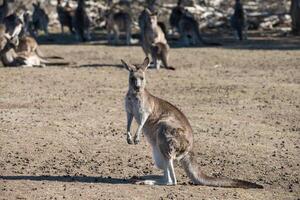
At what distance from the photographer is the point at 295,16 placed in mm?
26141

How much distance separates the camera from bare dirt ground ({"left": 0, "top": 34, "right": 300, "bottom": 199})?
826 cm

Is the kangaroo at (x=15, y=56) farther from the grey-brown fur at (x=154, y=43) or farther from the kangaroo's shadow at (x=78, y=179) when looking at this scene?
the kangaroo's shadow at (x=78, y=179)

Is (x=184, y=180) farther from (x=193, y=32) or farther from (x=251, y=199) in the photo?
(x=193, y=32)

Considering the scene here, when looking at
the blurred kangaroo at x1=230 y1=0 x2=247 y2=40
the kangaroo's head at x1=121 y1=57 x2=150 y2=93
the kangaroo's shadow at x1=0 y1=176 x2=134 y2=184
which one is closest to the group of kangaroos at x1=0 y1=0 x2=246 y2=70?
the blurred kangaroo at x1=230 y1=0 x2=247 y2=40

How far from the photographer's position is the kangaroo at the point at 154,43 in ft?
60.1

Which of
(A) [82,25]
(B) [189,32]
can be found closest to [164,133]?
(B) [189,32]

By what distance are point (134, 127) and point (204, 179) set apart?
344 cm

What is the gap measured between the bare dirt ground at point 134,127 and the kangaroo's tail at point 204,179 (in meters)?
0.07

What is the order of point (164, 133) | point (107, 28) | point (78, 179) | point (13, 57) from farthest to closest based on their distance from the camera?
point (107, 28) < point (13, 57) < point (78, 179) < point (164, 133)

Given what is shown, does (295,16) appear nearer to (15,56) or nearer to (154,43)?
(154,43)

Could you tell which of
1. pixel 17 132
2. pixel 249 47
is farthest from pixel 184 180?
pixel 249 47

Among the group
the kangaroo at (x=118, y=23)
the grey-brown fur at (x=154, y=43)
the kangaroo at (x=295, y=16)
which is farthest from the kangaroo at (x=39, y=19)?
the grey-brown fur at (x=154, y=43)

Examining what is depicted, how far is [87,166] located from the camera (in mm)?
9141

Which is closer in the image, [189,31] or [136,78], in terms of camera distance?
[136,78]
